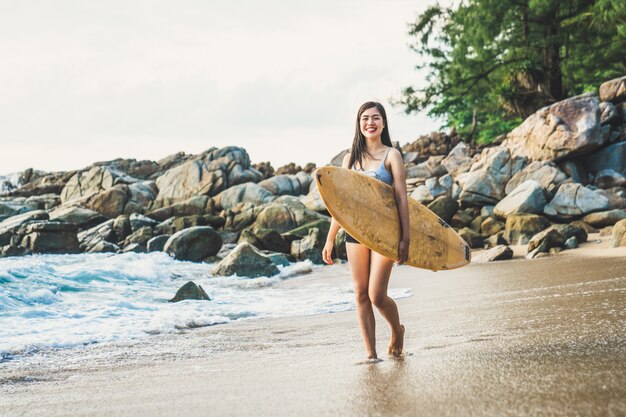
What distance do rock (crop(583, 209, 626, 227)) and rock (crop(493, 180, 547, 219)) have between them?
129cm

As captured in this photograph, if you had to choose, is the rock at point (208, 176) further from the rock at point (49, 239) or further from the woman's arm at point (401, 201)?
the woman's arm at point (401, 201)

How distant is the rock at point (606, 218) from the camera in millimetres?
13305

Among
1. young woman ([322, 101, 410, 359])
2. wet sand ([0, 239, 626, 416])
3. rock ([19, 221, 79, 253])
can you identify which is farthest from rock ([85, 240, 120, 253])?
young woman ([322, 101, 410, 359])

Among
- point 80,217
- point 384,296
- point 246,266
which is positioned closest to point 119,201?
point 80,217

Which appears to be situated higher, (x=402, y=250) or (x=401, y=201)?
(x=401, y=201)

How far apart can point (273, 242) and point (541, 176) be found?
776cm

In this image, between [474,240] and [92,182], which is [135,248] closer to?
[474,240]

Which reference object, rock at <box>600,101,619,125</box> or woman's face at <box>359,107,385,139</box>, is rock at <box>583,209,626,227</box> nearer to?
rock at <box>600,101,619,125</box>

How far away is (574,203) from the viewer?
14.2m

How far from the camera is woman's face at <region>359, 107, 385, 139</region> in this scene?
153 inches

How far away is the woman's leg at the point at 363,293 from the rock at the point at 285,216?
664 inches

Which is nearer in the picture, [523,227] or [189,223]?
[523,227]

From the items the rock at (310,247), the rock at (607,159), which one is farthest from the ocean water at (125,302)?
the rock at (607,159)

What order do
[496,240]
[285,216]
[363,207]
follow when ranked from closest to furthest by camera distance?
[363,207], [496,240], [285,216]
